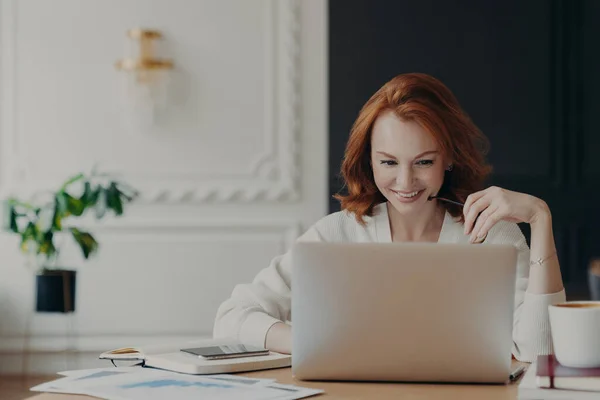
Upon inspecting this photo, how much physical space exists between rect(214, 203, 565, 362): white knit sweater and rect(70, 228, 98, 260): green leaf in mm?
2554

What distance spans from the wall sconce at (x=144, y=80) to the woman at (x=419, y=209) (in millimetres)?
2853

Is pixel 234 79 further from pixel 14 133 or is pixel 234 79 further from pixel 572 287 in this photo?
pixel 572 287

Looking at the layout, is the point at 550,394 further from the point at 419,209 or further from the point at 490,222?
the point at 419,209

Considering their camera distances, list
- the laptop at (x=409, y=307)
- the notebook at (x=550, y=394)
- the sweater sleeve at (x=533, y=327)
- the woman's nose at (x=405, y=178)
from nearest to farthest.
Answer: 1. the notebook at (x=550, y=394)
2. the laptop at (x=409, y=307)
3. the sweater sleeve at (x=533, y=327)
4. the woman's nose at (x=405, y=178)

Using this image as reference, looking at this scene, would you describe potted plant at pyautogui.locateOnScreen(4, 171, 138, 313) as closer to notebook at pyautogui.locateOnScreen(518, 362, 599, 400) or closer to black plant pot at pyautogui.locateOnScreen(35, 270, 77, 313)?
black plant pot at pyautogui.locateOnScreen(35, 270, 77, 313)

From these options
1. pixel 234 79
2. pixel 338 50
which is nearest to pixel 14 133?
pixel 234 79

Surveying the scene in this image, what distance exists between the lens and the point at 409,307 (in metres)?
1.38

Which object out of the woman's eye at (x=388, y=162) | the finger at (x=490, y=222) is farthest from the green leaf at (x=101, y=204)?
the finger at (x=490, y=222)

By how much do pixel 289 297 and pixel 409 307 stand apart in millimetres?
670

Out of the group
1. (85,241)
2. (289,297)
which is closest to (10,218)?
(85,241)

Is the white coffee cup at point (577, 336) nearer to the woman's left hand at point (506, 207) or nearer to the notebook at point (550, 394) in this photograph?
the notebook at point (550, 394)

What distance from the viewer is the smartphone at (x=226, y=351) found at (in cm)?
160

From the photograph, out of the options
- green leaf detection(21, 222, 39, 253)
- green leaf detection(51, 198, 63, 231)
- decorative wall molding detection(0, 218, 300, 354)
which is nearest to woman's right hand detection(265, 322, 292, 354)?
green leaf detection(51, 198, 63, 231)

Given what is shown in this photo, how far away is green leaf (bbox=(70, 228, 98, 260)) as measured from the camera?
4.54 meters
